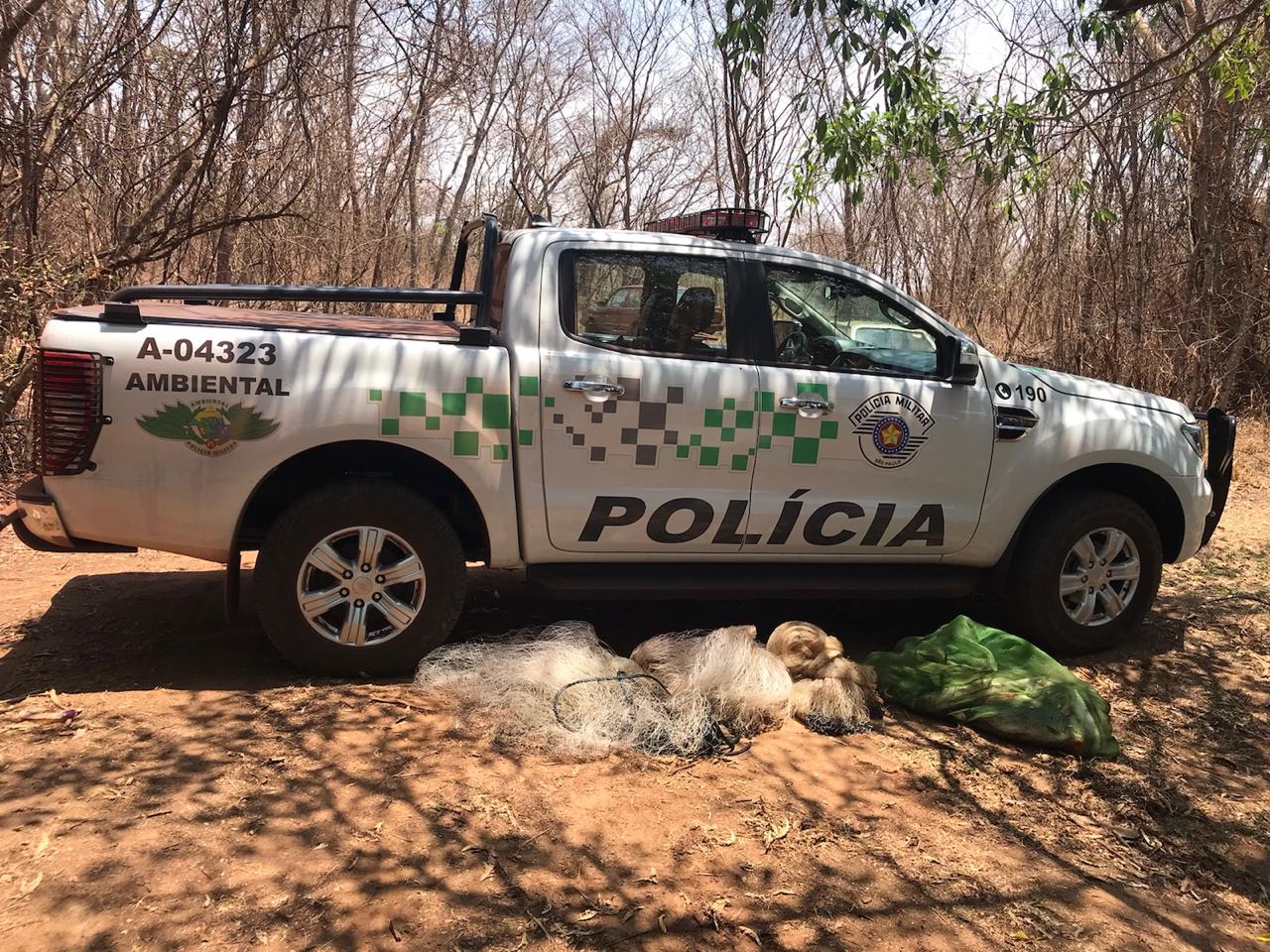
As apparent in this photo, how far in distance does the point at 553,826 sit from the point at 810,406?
82.7 inches

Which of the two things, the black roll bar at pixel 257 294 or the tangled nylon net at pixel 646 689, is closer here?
the tangled nylon net at pixel 646 689

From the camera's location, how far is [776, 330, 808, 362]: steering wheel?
13.8 ft

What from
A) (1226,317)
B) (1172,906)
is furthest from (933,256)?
(1172,906)

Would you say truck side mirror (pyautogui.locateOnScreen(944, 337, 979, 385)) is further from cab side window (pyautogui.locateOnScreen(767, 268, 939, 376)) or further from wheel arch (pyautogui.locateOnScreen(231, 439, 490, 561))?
wheel arch (pyautogui.locateOnScreen(231, 439, 490, 561))

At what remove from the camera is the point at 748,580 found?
165 inches

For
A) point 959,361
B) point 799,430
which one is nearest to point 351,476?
point 799,430

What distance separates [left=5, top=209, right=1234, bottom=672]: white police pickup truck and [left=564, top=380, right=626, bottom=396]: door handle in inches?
0.5

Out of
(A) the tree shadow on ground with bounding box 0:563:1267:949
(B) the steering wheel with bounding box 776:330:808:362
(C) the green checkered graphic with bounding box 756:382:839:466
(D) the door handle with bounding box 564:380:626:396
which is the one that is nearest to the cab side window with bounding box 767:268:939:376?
(B) the steering wheel with bounding box 776:330:808:362

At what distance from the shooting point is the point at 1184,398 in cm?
1061

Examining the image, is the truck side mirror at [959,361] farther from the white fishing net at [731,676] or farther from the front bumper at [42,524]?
the front bumper at [42,524]

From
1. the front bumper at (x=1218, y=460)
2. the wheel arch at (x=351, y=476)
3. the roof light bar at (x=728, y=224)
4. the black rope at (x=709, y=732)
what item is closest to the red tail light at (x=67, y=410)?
the wheel arch at (x=351, y=476)

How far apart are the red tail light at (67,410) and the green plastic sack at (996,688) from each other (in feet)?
11.0

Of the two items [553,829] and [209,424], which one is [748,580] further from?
[209,424]

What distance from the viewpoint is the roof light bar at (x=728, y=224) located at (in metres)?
4.43
